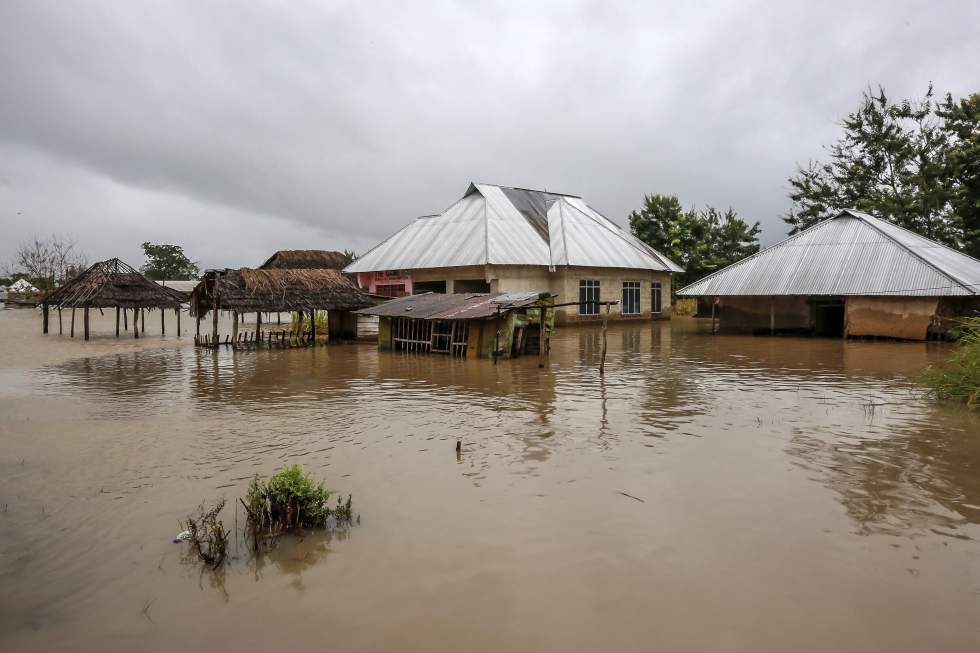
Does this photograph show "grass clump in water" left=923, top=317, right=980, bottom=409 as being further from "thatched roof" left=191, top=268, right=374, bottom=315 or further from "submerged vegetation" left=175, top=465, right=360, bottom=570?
"thatched roof" left=191, top=268, right=374, bottom=315

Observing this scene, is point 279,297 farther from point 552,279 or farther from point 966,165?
point 966,165

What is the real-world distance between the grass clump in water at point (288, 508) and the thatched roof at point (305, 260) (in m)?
32.0

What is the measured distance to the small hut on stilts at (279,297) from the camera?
2244 centimetres

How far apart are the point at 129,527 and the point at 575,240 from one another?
1087 inches

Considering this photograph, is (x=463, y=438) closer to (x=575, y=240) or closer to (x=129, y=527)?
(x=129, y=527)

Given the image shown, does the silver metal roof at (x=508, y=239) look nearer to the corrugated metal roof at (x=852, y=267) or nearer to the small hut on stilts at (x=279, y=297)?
A: the small hut on stilts at (x=279, y=297)

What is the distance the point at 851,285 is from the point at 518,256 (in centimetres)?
1304

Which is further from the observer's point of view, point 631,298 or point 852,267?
point 631,298

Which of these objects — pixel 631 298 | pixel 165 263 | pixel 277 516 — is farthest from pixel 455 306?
pixel 165 263

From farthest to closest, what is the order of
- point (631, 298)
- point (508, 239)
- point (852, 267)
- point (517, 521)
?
point (631, 298)
point (508, 239)
point (852, 267)
point (517, 521)

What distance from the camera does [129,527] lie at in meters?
6.47

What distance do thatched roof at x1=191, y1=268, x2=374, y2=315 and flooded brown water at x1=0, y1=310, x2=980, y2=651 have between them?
9.34 m

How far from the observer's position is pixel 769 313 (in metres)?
26.5

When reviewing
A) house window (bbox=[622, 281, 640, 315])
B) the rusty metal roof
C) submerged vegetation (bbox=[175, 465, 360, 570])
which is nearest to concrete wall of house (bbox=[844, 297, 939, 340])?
the rusty metal roof
